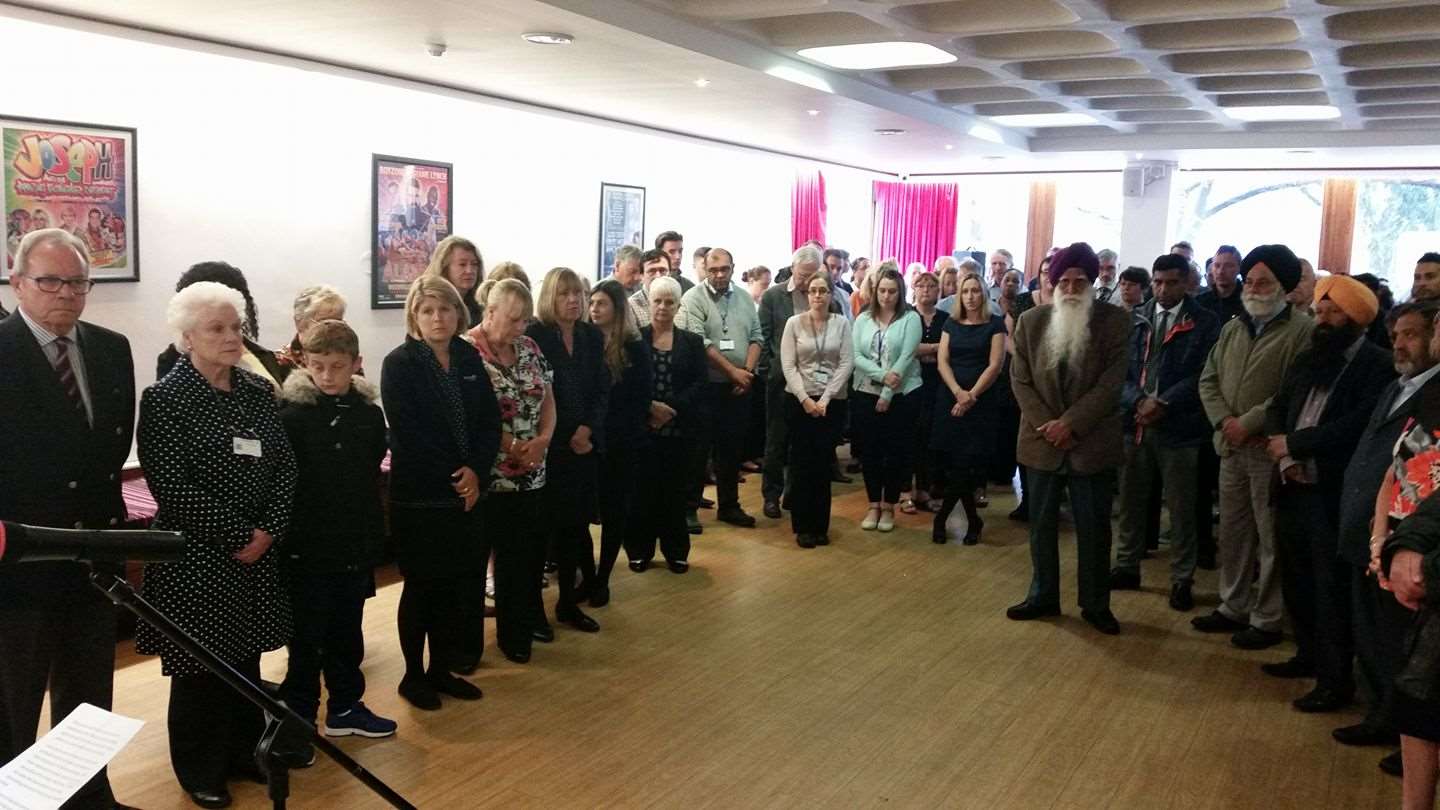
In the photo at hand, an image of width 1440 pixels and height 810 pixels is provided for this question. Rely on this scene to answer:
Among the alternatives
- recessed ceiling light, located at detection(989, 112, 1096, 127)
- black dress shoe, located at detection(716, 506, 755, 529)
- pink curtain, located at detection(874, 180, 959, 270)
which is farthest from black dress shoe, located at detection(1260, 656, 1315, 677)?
pink curtain, located at detection(874, 180, 959, 270)

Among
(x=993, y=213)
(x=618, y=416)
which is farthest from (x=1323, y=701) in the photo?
(x=993, y=213)

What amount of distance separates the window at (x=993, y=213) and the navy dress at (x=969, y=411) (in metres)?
8.46

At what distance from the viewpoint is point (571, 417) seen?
446 cm

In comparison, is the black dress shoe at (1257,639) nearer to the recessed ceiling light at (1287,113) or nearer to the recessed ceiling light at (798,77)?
the recessed ceiling light at (798,77)

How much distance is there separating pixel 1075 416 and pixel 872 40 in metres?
2.86

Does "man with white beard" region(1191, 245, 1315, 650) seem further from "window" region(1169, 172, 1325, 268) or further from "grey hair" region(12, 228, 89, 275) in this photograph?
"window" region(1169, 172, 1325, 268)

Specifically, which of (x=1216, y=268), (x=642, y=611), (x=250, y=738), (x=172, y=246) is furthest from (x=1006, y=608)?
(x=172, y=246)

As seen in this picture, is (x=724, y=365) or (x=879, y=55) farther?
(x=879, y=55)

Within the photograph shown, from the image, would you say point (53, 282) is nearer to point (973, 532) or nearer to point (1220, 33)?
point (973, 532)

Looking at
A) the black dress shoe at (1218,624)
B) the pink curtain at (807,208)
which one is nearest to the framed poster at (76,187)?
the black dress shoe at (1218,624)

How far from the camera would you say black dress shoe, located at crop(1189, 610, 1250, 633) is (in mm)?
4949

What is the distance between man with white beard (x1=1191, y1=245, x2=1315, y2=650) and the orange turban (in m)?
0.47

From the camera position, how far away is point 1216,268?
6355 mm

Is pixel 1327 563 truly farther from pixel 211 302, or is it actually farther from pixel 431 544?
pixel 211 302
